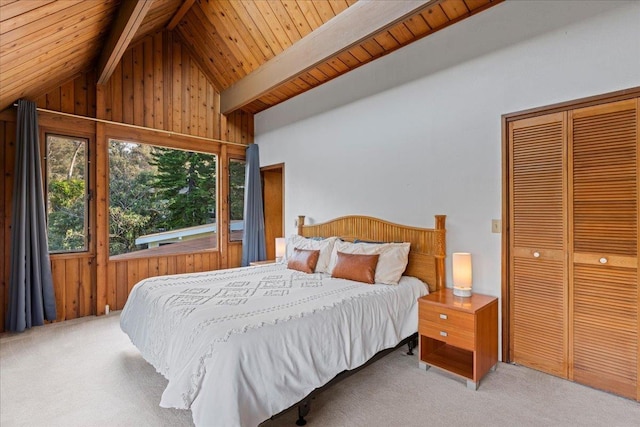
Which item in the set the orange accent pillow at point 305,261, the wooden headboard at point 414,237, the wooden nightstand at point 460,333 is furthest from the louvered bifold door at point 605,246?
the orange accent pillow at point 305,261

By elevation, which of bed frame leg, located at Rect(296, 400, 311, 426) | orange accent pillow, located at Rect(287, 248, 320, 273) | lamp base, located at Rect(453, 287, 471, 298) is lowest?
bed frame leg, located at Rect(296, 400, 311, 426)

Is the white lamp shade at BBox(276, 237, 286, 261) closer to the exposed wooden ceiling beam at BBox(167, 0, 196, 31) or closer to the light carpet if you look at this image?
the light carpet

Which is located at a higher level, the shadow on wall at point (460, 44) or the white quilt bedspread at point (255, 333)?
the shadow on wall at point (460, 44)

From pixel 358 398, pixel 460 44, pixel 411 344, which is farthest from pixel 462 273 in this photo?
pixel 460 44

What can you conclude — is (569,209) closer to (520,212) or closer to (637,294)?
(520,212)

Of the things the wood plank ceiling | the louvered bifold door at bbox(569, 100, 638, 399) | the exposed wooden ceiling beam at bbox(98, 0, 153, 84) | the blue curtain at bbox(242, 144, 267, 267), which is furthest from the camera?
the blue curtain at bbox(242, 144, 267, 267)

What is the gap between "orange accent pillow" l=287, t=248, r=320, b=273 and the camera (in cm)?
351

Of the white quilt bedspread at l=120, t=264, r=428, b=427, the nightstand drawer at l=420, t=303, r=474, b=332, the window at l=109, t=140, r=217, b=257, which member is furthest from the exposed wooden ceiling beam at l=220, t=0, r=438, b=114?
the nightstand drawer at l=420, t=303, r=474, b=332

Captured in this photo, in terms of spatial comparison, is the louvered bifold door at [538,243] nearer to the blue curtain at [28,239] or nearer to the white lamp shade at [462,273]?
the white lamp shade at [462,273]

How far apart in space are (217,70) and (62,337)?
4010 mm

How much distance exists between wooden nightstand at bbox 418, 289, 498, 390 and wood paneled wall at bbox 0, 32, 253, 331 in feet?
11.9

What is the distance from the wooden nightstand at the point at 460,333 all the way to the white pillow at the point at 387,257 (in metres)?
0.37

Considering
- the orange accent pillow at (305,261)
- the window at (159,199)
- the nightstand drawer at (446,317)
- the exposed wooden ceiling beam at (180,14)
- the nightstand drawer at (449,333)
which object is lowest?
the nightstand drawer at (449,333)

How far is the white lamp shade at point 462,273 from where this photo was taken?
107 inches
